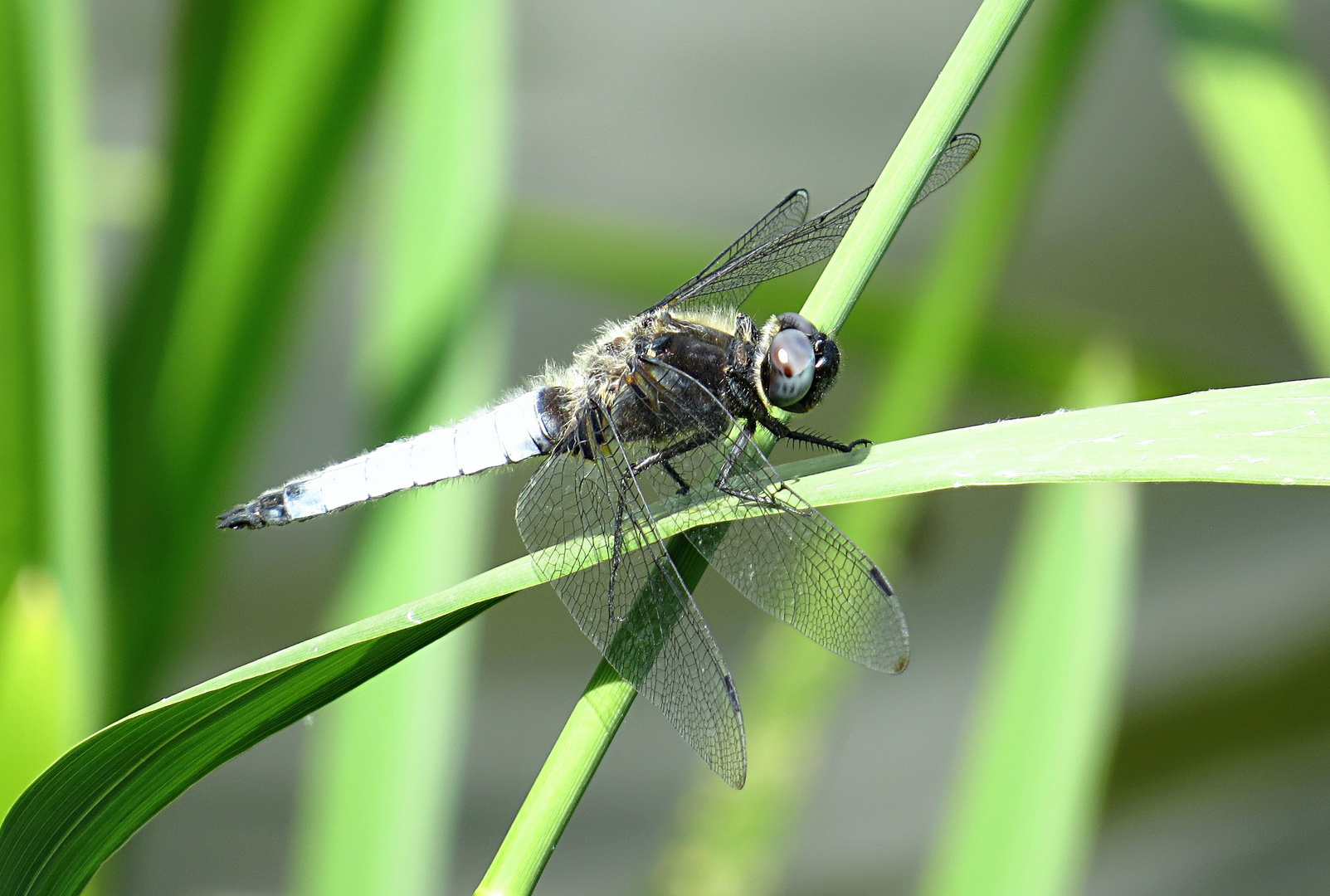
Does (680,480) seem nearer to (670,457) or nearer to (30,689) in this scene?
(670,457)

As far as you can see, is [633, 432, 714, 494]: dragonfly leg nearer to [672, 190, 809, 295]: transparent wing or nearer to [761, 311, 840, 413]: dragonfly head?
[761, 311, 840, 413]: dragonfly head

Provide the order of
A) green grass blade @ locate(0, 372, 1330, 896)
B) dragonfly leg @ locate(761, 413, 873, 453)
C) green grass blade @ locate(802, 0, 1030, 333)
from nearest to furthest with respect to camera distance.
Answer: green grass blade @ locate(0, 372, 1330, 896)
green grass blade @ locate(802, 0, 1030, 333)
dragonfly leg @ locate(761, 413, 873, 453)

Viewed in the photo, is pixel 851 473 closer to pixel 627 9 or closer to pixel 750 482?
pixel 750 482

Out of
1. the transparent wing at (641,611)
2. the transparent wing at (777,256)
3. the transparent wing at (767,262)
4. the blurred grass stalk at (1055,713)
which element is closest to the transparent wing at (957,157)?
the transparent wing at (777,256)

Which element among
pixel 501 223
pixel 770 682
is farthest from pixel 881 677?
pixel 501 223

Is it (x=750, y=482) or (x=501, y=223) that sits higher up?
(x=501, y=223)

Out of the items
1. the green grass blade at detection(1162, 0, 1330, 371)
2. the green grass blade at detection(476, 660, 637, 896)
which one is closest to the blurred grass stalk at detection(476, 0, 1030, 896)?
the green grass blade at detection(476, 660, 637, 896)

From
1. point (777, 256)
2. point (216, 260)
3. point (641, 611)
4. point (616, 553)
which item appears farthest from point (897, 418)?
point (216, 260)
